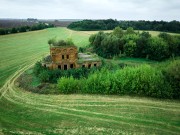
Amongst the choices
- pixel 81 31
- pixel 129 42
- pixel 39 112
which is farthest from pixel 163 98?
pixel 81 31

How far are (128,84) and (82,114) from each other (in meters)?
10.7

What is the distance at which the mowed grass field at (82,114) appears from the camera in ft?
93.1

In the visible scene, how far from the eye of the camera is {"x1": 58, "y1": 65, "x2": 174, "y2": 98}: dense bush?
128ft

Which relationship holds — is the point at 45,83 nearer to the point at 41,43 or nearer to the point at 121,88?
the point at 121,88

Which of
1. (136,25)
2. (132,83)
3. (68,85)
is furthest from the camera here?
(136,25)

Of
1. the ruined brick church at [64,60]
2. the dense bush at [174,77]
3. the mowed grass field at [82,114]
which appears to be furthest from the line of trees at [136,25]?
the mowed grass field at [82,114]

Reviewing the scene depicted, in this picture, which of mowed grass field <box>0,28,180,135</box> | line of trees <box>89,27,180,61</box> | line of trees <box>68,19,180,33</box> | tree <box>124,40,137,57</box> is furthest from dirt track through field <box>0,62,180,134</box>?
line of trees <box>68,19,180,33</box>

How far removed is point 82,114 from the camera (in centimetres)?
3312

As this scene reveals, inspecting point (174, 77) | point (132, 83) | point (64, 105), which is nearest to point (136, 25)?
point (132, 83)

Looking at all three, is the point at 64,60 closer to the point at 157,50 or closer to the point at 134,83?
the point at 134,83

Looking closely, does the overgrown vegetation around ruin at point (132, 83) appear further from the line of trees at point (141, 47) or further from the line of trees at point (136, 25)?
the line of trees at point (136, 25)

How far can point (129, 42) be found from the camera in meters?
68.8

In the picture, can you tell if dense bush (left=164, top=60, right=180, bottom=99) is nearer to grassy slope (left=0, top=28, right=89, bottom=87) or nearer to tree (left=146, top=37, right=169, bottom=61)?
tree (left=146, top=37, right=169, bottom=61)

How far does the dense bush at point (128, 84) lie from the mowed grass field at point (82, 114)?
1.35 metres
